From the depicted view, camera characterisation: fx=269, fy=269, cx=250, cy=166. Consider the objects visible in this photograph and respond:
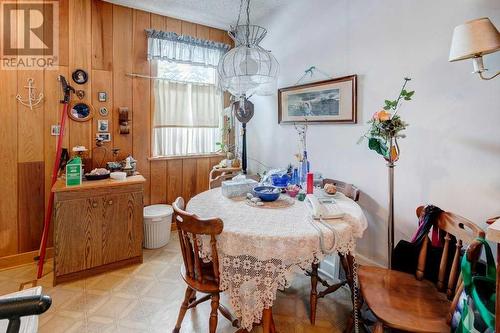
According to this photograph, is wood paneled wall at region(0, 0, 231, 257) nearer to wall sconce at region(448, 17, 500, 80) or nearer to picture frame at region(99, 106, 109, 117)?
picture frame at region(99, 106, 109, 117)

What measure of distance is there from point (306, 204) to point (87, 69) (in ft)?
8.61

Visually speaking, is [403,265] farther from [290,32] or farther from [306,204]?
[290,32]

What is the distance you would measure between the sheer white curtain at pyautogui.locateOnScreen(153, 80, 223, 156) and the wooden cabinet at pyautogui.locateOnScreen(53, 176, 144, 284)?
892 millimetres

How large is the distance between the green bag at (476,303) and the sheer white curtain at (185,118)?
306cm

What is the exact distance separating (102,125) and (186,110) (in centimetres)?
99

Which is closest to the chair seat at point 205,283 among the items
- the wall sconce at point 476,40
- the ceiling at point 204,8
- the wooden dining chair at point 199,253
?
the wooden dining chair at point 199,253

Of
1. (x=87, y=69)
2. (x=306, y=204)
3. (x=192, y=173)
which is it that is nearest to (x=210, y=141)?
(x=192, y=173)

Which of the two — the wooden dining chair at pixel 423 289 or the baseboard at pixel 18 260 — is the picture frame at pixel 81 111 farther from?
the wooden dining chair at pixel 423 289

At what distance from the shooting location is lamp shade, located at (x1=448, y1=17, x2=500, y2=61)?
134 centimetres

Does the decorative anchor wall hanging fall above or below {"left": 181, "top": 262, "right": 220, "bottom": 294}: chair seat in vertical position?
above

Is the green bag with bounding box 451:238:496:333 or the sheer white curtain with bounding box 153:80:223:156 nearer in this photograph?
the green bag with bounding box 451:238:496:333

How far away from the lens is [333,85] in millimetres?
2523

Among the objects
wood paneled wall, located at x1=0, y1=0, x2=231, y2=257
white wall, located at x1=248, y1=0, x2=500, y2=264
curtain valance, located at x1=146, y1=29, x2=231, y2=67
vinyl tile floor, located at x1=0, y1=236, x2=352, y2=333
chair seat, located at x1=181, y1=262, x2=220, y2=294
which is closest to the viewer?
chair seat, located at x1=181, y1=262, x2=220, y2=294

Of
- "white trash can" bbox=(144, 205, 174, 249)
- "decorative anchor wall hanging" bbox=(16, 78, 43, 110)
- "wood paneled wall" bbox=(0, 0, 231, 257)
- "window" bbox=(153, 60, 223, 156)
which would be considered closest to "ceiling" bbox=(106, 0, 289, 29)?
"wood paneled wall" bbox=(0, 0, 231, 257)
